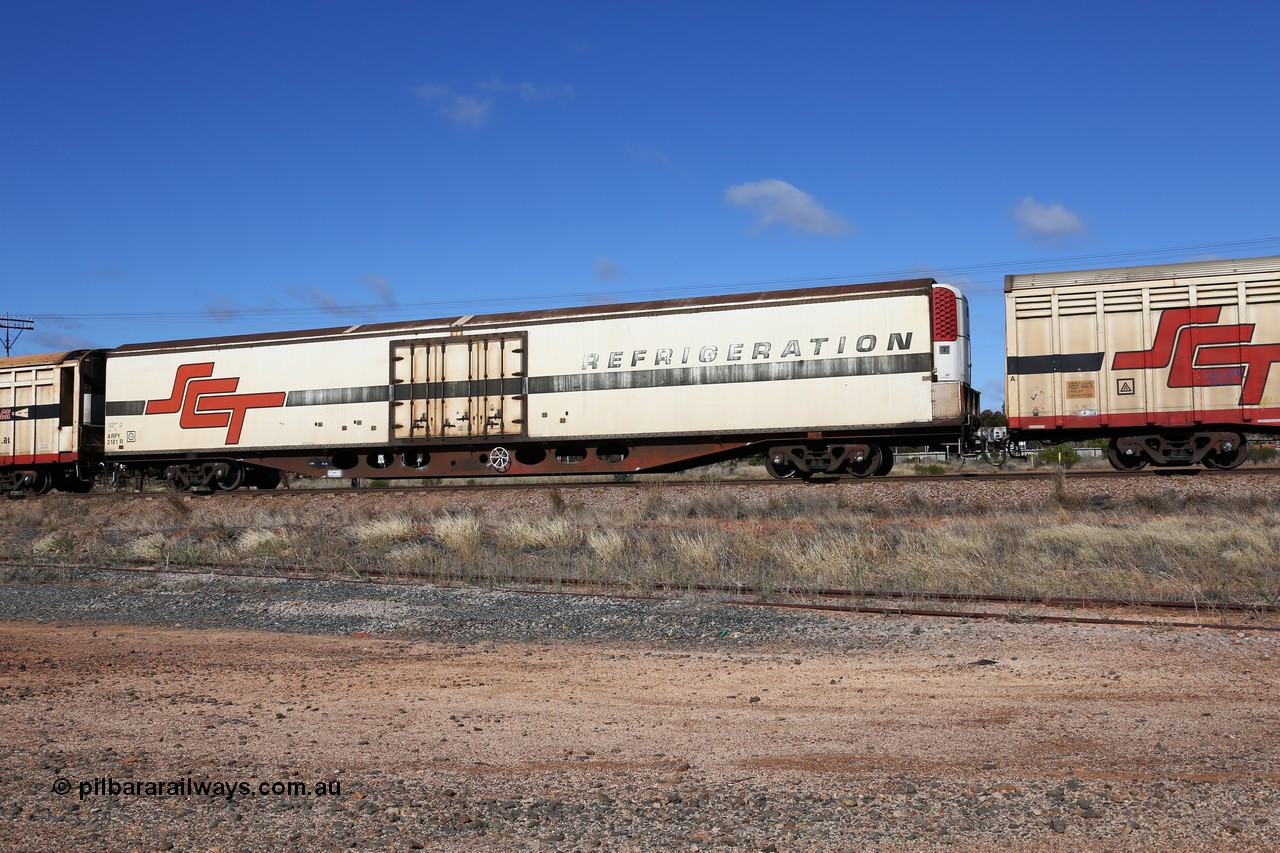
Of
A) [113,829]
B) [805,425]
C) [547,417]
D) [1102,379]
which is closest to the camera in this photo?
[113,829]

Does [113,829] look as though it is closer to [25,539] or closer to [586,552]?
[586,552]

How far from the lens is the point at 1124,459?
17.1 m

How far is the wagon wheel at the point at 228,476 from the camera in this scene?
22.3 meters

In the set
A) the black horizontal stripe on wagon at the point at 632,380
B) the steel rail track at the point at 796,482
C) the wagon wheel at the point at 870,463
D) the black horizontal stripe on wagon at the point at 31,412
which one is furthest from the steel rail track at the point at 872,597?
the black horizontal stripe on wagon at the point at 31,412

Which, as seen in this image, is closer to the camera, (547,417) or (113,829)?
(113,829)

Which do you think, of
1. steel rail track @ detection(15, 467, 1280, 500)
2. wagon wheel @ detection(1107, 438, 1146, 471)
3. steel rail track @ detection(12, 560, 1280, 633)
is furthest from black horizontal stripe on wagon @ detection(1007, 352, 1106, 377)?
steel rail track @ detection(12, 560, 1280, 633)

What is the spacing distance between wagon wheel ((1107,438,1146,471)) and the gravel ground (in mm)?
10690

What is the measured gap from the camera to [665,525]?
14492 mm

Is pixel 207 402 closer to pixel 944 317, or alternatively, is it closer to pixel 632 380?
pixel 632 380

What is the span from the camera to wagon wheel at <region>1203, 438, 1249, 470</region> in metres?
16.3

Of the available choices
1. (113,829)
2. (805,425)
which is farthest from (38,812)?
(805,425)

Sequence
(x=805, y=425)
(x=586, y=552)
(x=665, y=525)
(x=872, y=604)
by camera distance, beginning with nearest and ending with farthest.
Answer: (x=872, y=604), (x=586, y=552), (x=665, y=525), (x=805, y=425)

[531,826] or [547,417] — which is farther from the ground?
[547,417]

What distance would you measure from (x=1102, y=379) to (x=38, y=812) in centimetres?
1631
